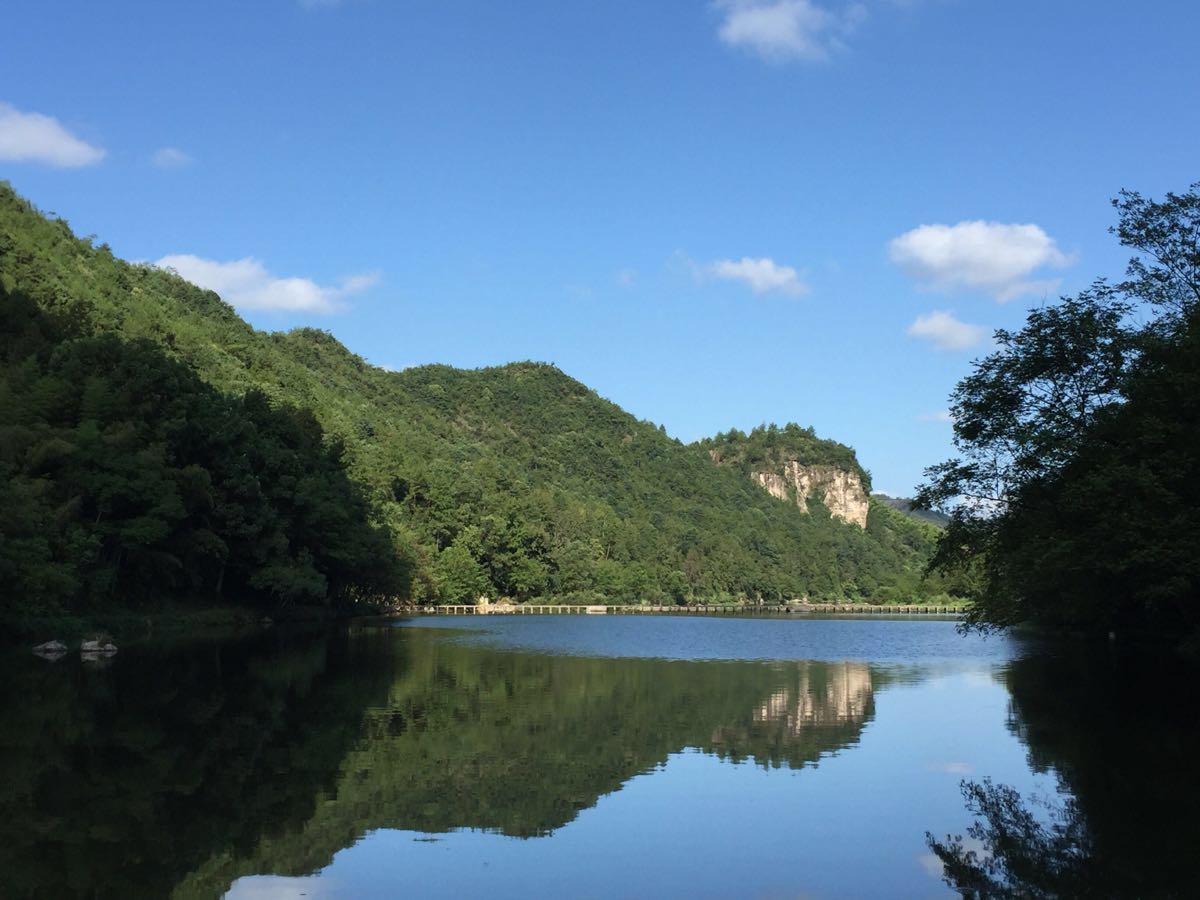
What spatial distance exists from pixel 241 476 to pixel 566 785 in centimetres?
4623

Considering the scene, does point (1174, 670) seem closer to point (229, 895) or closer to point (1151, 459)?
point (1151, 459)

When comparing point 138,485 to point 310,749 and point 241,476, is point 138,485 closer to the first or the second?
point 241,476

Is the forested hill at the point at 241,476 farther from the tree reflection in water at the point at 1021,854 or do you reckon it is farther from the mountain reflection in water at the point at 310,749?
the tree reflection in water at the point at 1021,854

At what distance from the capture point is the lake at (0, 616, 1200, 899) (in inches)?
449

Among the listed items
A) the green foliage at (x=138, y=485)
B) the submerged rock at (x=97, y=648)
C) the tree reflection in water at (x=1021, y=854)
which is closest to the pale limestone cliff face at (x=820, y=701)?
the tree reflection in water at (x=1021, y=854)

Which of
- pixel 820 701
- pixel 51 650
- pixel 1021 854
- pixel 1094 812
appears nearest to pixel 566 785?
pixel 1021 854

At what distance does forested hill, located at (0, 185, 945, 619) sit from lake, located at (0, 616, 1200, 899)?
13.7 metres

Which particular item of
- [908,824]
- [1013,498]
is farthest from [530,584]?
[908,824]

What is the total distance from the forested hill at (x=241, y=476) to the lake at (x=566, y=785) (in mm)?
13733

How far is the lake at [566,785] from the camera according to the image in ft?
37.4

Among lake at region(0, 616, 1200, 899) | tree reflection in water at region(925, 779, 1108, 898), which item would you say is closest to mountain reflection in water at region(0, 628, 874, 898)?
lake at region(0, 616, 1200, 899)

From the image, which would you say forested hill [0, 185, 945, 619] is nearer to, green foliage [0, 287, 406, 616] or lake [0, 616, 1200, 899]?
green foliage [0, 287, 406, 616]

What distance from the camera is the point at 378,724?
22125mm

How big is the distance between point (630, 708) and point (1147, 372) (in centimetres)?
1993
